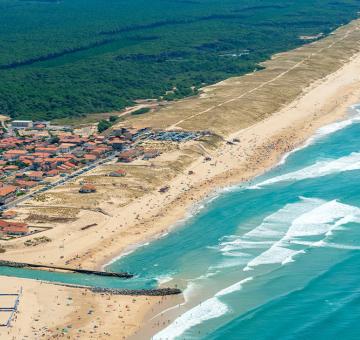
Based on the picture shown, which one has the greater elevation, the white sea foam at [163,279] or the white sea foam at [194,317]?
the white sea foam at [163,279]

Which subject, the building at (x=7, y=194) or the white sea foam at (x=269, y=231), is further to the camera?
the building at (x=7, y=194)

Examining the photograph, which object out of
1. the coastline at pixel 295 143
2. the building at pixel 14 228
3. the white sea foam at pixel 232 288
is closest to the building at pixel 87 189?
the coastline at pixel 295 143

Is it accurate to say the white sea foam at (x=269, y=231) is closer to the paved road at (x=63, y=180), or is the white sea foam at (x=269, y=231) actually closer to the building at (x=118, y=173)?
the building at (x=118, y=173)

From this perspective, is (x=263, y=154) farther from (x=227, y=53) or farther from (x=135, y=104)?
(x=227, y=53)

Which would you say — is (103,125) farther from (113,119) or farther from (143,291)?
(143,291)

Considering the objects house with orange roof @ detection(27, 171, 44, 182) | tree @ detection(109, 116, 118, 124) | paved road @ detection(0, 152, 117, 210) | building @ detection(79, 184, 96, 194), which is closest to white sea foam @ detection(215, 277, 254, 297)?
building @ detection(79, 184, 96, 194)

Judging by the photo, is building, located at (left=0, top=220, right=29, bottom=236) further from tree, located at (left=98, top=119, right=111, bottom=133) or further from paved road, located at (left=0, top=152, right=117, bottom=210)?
tree, located at (left=98, top=119, right=111, bottom=133)

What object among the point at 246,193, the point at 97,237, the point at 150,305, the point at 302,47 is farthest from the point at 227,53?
the point at 150,305
